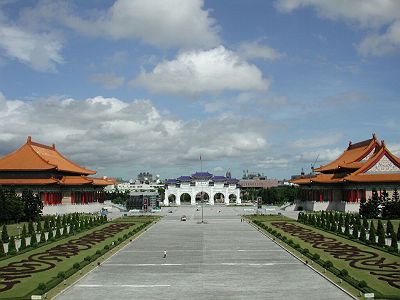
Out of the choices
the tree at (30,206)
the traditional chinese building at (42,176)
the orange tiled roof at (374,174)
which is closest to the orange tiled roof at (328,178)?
the orange tiled roof at (374,174)

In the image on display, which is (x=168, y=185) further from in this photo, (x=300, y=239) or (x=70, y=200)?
(x=300, y=239)

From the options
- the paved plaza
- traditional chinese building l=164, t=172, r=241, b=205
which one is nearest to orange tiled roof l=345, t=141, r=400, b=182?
the paved plaza

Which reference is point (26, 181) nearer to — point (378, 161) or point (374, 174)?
point (374, 174)

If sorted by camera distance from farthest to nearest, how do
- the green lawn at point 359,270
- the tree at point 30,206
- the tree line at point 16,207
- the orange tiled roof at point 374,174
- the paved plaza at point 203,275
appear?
the orange tiled roof at point 374,174, the tree at point 30,206, the tree line at point 16,207, the green lawn at point 359,270, the paved plaza at point 203,275

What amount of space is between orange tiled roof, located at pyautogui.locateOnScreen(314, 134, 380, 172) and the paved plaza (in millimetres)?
43954

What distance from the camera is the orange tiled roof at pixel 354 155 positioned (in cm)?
7931

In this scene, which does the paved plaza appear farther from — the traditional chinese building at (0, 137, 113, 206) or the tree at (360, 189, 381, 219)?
the traditional chinese building at (0, 137, 113, 206)

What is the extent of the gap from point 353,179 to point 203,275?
51.8 m

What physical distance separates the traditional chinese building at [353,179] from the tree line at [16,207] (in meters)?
45.3

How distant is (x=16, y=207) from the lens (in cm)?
5816

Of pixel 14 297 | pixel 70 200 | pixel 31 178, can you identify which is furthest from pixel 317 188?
pixel 14 297

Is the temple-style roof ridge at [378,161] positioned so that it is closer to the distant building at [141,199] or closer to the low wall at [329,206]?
the low wall at [329,206]

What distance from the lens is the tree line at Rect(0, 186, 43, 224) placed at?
185ft

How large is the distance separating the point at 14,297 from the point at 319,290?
44.6 feet
